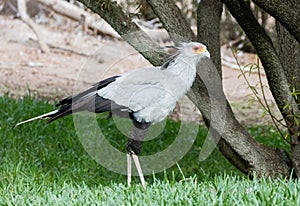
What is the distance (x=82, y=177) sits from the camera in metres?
5.33

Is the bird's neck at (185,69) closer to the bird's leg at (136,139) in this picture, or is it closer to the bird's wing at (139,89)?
the bird's wing at (139,89)

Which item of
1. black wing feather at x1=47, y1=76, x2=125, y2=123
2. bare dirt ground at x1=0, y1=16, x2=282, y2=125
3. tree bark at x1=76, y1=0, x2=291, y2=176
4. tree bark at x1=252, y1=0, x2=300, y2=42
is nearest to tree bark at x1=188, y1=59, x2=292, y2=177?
tree bark at x1=76, y1=0, x2=291, y2=176

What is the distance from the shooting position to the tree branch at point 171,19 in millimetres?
4617

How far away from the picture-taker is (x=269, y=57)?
15.1 feet

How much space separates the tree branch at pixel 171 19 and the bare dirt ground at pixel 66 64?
3.47 metres

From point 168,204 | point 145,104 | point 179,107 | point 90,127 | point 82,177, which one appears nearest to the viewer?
point 168,204

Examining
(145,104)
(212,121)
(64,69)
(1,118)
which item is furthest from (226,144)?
(64,69)

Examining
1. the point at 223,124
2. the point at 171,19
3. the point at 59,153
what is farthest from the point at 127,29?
the point at 59,153

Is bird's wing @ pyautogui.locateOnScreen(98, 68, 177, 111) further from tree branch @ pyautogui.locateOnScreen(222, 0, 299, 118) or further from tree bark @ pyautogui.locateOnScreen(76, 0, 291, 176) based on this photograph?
tree branch @ pyautogui.locateOnScreen(222, 0, 299, 118)

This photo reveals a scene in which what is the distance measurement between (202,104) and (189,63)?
0.77m

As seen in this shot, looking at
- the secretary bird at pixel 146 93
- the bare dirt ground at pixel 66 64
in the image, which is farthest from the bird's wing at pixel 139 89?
the bare dirt ground at pixel 66 64

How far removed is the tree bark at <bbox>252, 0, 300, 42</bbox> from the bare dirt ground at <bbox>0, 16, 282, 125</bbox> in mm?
4173

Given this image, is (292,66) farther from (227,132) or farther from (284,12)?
(284,12)

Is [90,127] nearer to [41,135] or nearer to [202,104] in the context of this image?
[41,135]
